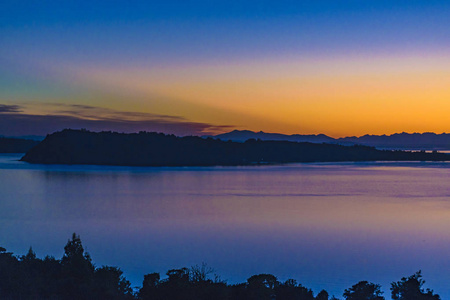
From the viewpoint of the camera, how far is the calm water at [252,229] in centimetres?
935

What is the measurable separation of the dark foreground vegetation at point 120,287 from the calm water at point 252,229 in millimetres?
1829

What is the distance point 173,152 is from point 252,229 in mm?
38062

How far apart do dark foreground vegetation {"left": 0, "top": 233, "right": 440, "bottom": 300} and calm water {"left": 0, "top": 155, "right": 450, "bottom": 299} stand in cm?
183

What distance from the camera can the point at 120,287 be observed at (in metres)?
6.14

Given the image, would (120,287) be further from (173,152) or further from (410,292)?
(173,152)

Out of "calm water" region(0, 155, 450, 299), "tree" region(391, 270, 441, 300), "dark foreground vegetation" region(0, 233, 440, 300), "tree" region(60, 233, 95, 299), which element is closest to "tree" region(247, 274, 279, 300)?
"dark foreground vegetation" region(0, 233, 440, 300)

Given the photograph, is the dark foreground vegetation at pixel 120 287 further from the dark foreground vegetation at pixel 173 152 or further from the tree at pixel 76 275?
the dark foreground vegetation at pixel 173 152

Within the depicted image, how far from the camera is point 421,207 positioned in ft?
55.7

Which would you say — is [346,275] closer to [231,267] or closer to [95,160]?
[231,267]

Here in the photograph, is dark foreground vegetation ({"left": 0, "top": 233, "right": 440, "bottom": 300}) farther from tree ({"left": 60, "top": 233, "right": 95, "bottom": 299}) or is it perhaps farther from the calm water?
the calm water

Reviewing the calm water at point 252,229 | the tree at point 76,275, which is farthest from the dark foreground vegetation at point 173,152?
the tree at point 76,275

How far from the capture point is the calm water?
9.35 metres

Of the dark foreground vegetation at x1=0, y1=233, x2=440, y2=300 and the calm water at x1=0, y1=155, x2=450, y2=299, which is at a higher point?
the dark foreground vegetation at x1=0, y1=233, x2=440, y2=300

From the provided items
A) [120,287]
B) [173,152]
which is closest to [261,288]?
[120,287]
